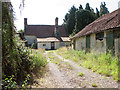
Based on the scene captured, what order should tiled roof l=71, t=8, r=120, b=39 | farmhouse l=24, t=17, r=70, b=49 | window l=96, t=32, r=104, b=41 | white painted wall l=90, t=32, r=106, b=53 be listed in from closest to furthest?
tiled roof l=71, t=8, r=120, b=39 < white painted wall l=90, t=32, r=106, b=53 < window l=96, t=32, r=104, b=41 < farmhouse l=24, t=17, r=70, b=49

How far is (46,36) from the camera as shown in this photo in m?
27.5

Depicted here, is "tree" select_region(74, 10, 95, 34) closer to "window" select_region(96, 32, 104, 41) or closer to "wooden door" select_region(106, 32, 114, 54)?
"window" select_region(96, 32, 104, 41)

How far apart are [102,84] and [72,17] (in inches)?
1151

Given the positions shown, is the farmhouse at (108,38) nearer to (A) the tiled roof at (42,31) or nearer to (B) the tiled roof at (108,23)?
(B) the tiled roof at (108,23)

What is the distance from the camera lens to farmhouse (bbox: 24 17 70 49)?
953 inches

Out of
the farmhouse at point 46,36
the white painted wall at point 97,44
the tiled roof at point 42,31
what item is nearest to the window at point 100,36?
the white painted wall at point 97,44

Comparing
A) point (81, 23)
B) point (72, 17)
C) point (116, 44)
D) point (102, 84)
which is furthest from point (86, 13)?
point (102, 84)

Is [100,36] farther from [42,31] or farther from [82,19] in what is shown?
[42,31]

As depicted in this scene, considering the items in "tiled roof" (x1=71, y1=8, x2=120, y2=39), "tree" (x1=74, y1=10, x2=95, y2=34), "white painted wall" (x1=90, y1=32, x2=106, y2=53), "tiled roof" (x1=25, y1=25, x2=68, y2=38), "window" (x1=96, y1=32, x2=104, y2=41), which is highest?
"tree" (x1=74, y1=10, x2=95, y2=34)

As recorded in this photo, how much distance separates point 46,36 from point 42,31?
258 centimetres

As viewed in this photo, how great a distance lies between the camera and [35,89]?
3.33 meters

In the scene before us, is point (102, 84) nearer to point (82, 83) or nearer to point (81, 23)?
point (82, 83)

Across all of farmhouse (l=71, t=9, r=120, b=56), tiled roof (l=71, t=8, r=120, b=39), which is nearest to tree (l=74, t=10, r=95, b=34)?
tiled roof (l=71, t=8, r=120, b=39)

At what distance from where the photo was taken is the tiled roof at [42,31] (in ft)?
90.0
